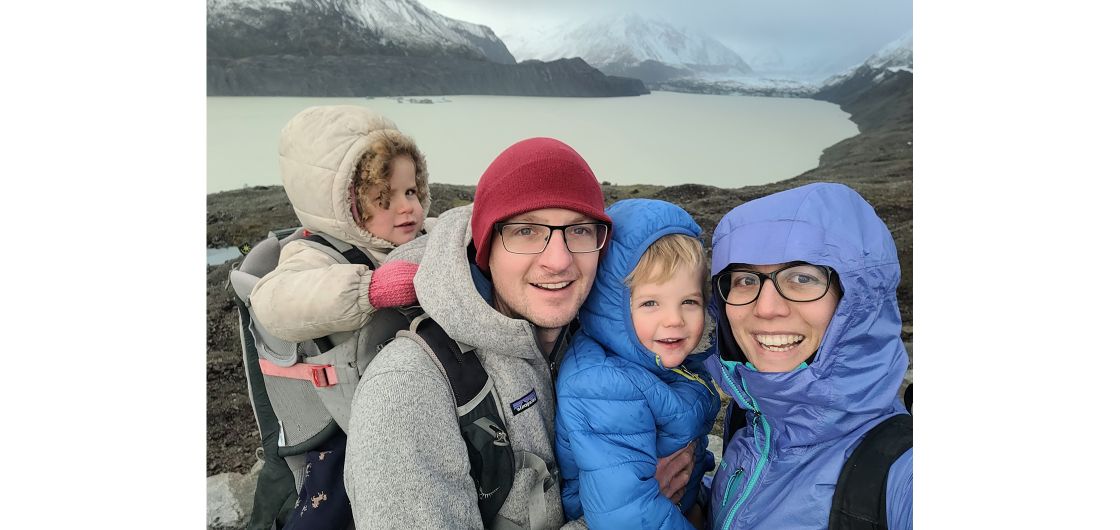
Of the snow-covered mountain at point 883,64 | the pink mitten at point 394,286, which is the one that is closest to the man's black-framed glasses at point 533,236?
the pink mitten at point 394,286

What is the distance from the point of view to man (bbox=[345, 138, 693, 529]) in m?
1.48

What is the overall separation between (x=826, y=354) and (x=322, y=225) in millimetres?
1912

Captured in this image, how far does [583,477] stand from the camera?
177 cm

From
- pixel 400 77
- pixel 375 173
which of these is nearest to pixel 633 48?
pixel 400 77

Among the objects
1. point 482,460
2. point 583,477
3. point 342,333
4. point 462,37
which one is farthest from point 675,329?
point 462,37

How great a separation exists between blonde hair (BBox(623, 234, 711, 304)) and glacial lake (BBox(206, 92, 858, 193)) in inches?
272

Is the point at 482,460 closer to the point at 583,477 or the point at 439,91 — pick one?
the point at 583,477

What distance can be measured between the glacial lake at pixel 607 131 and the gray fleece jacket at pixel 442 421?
705 centimetres

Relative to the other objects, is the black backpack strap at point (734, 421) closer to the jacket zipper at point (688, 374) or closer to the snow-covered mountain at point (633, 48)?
the jacket zipper at point (688, 374)

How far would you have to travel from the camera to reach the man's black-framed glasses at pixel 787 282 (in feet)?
4.97

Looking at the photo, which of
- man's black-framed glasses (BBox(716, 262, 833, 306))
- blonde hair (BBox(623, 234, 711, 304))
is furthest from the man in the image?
man's black-framed glasses (BBox(716, 262, 833, 306))

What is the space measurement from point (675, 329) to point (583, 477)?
519mm

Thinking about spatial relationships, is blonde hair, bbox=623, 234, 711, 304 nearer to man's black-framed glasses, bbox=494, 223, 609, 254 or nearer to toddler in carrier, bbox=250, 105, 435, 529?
→ man's black-framed glasses, bbox=494, 223, 609, 254

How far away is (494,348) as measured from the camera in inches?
65.7
